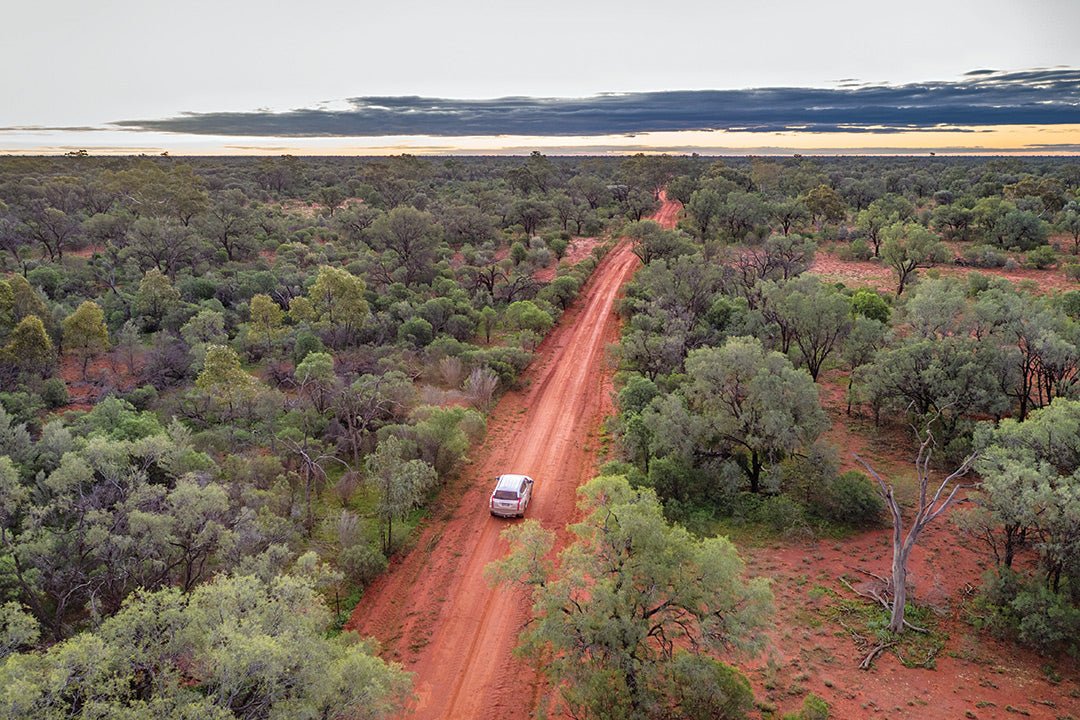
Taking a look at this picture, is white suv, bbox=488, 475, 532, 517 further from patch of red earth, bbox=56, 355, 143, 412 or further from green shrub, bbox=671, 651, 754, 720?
patch of red earth, bbox=56, 355, 143, 412

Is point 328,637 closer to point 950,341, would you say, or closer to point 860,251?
point 950,341

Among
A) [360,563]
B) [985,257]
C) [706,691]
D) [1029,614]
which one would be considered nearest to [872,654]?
[1029,614]

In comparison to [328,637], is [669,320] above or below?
above

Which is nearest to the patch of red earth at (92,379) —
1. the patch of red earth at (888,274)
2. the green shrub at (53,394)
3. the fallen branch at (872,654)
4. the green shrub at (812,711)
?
the green shrub at (53,394)

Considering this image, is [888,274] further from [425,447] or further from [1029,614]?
[425,447]

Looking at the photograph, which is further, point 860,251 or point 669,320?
point 860,251

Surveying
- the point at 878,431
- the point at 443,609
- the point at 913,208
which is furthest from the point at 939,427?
the point at 913,208
